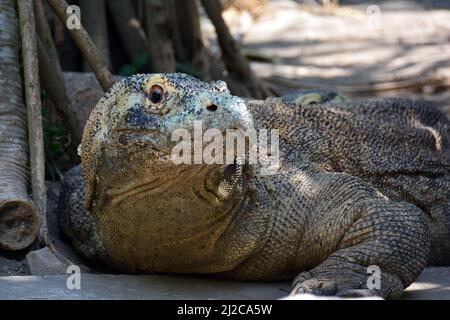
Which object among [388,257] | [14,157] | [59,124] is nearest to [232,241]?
[388,257]

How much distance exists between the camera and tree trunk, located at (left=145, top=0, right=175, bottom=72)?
9.98m

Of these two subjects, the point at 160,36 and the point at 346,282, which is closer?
the point at 346,282

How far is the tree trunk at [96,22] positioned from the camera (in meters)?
9.96

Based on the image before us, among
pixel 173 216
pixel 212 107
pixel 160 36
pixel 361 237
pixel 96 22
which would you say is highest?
pixel 96 22

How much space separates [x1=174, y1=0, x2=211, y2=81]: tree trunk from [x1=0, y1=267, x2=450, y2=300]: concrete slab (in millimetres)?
5458

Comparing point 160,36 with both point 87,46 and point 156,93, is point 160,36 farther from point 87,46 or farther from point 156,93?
point 156,93

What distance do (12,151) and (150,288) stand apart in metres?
1.77

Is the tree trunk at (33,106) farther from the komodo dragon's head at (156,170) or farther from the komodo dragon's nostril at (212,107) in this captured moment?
the komodo dragon's nostril at (212,107)

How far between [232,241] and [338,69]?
8.55 m

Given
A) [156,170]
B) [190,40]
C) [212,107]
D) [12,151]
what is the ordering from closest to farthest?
[212,107] < [156,170] < [12,151] < [190,40]

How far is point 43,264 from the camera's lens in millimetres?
6199

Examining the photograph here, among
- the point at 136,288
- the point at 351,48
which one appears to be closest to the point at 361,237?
the point at 136,288

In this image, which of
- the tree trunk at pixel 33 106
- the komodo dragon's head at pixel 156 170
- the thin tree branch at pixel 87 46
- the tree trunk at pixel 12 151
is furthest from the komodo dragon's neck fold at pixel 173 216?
the thin tree branch at pixel 87 46

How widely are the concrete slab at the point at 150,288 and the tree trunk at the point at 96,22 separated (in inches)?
177
